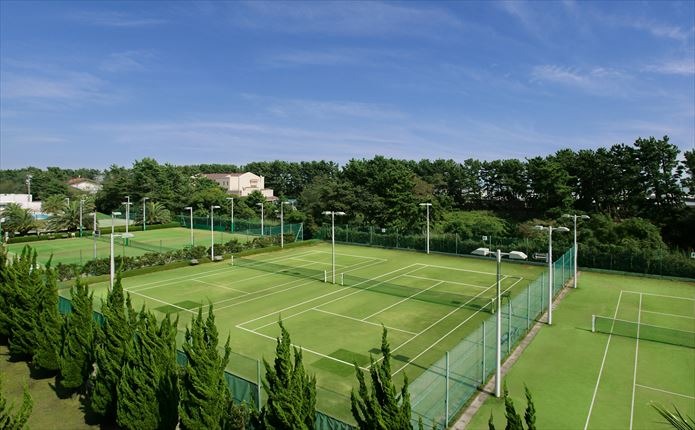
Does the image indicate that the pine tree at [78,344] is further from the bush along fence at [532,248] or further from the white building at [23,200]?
the white building at [23,200]

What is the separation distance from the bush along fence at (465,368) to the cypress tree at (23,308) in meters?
14.3

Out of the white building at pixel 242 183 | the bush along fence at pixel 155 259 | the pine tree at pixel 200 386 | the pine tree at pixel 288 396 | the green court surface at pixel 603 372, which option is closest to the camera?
the pine tree at pixel 288 396

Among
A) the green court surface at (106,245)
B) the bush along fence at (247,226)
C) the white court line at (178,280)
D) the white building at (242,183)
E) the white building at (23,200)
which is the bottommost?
the white court line at (178,280)

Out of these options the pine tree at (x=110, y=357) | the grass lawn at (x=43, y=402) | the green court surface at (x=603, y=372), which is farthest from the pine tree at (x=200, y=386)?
the green court surface at (x=603, y=372)

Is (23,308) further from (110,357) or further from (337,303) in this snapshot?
(337,303)

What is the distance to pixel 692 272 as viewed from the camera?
111 ft

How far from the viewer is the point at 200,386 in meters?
10.4

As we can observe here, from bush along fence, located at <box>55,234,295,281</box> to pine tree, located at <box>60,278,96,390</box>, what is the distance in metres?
13.2

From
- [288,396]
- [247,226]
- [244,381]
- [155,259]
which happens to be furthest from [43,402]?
[247,226]

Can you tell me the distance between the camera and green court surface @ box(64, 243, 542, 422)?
18422mm

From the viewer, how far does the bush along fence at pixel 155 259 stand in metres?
32.3

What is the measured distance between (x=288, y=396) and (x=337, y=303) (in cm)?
1760

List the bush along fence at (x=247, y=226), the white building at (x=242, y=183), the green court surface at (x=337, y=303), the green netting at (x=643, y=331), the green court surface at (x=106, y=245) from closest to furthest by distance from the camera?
the green court surface at (x=337, y=303) < the green netting at (x=643, y=331) < the green court surface at (x=106, y=245) < the bush along fence at (x=247, y=226) < the white building at (x=242, y=183)

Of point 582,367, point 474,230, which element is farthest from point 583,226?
point 582,367
